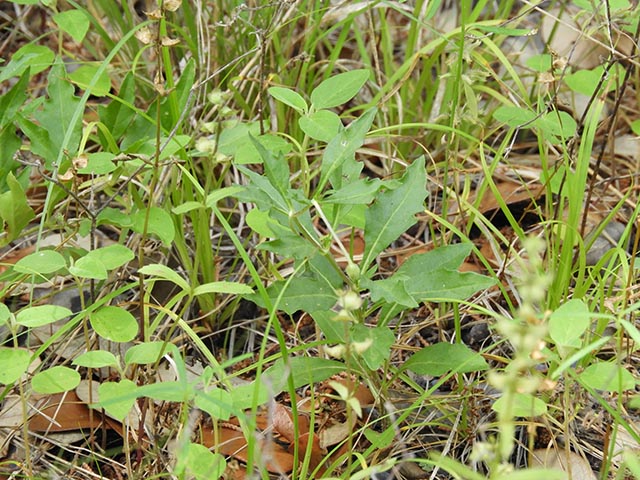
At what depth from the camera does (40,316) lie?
60.8 inches

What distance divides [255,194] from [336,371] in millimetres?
407

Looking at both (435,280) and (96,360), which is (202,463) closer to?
(96,360)

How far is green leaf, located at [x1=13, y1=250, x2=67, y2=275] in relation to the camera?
1.61m

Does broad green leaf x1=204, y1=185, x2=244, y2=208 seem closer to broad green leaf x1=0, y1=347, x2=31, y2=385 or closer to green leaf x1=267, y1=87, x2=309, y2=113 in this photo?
green leaf x1=267, y1=87, x2=309, y2=113

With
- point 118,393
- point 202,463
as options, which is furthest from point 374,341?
point 118,393

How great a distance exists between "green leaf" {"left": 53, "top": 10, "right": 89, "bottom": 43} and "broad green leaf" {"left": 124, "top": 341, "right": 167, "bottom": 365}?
3.21 ft

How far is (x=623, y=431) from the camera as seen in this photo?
66.9 inches

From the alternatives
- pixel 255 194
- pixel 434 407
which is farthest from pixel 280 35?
pixel 434 407

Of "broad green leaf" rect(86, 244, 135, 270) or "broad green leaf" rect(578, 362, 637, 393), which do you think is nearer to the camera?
"broad green leaf" rect(578, 362, 637, 393)

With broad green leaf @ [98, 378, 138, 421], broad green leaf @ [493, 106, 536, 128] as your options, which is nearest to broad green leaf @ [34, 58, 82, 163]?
broad green leaf @ [98, 378, 138, 421]

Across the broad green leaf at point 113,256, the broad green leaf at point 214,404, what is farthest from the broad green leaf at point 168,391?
the broad green leaf at point 113,256

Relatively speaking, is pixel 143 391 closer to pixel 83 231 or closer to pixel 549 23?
pixel 83 231

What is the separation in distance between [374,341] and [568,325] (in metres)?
0.35

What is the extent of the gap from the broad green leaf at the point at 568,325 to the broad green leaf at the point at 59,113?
1204 millimetres
